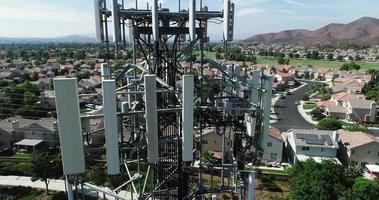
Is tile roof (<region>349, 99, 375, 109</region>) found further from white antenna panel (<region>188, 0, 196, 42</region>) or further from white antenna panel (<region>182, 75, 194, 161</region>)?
white antenna panel (<region>182, 75, 194, 161</region>)

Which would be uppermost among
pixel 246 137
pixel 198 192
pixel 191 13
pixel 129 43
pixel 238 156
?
pixel 191 13

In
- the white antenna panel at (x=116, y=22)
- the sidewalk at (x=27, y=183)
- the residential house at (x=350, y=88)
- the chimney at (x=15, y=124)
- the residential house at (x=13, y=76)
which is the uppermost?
the white antenna panel at (x=116, y=22)

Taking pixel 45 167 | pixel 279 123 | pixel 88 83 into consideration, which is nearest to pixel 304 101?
pixel 279 123

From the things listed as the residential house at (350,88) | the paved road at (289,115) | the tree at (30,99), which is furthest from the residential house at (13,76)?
the residential house at (350,88)

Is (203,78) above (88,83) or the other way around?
above

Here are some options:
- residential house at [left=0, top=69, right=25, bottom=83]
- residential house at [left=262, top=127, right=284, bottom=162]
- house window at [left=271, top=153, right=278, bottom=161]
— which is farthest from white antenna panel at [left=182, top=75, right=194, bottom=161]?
residential house at [left=0, top=69, right=25, bottom=83]

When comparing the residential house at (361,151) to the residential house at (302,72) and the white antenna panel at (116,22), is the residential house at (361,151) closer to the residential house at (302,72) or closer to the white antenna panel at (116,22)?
the white antenna panel at (116,22)

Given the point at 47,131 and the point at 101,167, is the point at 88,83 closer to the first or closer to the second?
the point at 47,131
